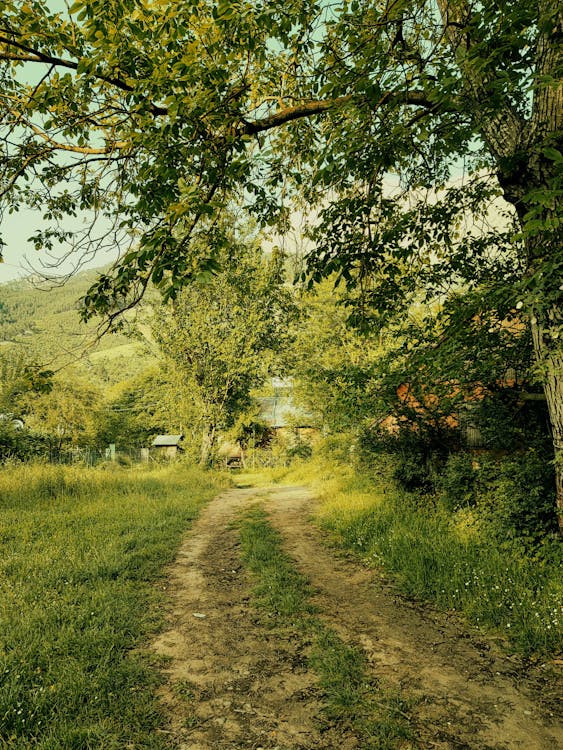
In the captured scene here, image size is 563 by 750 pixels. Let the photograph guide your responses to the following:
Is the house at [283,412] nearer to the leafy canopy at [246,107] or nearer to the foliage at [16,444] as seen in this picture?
the foliage at [16,444]

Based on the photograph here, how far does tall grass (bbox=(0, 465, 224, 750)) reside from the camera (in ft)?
10.4

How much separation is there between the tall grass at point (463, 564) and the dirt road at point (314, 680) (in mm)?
361

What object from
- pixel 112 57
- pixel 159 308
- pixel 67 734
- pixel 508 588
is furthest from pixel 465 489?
pixel 159 308

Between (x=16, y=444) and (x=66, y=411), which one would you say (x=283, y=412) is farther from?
→ (x=66, y=411)

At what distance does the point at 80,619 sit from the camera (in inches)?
186

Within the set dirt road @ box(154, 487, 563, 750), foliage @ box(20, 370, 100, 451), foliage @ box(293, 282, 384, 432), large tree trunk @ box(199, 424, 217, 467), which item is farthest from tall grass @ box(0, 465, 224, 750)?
foliage @ box(20, 370, 100, 451)

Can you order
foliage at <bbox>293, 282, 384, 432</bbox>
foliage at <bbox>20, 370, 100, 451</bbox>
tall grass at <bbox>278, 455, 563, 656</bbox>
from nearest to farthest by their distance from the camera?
tall grass at <bbox>278, 455, 563, 656</bbox>, foliage at <bbox>293, 282, 384, 432</bbox>, foliage at <bbox>20, 370, 100, 451</bbox>

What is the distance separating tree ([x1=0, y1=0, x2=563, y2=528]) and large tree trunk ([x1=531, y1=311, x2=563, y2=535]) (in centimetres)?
2

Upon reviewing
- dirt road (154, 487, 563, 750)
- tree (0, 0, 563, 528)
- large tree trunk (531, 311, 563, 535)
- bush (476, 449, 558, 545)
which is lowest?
dirt road (154, 487, 563, 750)

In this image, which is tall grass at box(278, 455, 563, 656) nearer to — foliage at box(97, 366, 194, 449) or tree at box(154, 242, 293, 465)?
tree at box(154, 242, 293, 465)

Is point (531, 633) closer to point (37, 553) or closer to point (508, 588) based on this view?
point (508, 588)

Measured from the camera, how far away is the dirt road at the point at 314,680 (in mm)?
3174

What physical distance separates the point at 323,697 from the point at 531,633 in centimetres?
244

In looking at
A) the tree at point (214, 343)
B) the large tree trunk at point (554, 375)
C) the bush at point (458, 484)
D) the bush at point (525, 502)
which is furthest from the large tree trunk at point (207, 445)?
the large tree trunk at point (554, 375)
